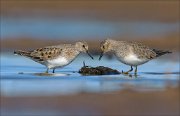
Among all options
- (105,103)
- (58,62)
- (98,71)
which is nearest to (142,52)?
(98,71)

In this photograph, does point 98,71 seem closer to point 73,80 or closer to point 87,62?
point 73,80

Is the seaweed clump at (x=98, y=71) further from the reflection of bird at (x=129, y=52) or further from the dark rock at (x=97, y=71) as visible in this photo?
the reflection of bird at (x=129, y=52)

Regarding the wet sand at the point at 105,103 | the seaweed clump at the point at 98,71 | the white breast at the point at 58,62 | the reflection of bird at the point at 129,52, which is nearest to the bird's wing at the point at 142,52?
the reflection of bird at the point at 129,52

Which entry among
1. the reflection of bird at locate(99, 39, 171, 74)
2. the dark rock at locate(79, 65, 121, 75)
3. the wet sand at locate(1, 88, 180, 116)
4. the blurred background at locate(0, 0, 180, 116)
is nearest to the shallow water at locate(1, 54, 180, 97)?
the blurred background at locate(0, 0, 180, 116)

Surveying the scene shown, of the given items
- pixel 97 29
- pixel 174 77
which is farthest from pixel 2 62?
pixel 97 29

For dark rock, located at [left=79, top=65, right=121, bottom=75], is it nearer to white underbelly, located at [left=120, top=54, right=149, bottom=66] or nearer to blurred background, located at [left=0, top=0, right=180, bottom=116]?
blurred background, located at [left=0, top=0, right=180, bottom=116]

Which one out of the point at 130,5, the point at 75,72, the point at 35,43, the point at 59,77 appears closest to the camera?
the point at 59,77

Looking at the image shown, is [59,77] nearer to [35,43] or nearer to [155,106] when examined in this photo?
[155,106]

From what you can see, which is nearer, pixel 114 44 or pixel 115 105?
pixel 115 105

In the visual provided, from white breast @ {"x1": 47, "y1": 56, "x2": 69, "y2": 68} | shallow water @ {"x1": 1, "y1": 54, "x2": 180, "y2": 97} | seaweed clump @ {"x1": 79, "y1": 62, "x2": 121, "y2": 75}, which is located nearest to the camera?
shallow water @ {"x1": 1, "y1": 54, "x2": 180, "y2": 97}
